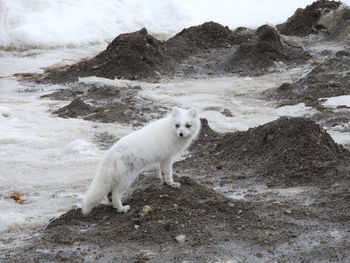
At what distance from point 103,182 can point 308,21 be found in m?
19.1

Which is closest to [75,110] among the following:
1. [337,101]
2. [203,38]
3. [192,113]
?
[337,101]

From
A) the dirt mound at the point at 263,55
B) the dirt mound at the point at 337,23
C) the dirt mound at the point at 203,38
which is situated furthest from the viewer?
the dirt mound at the point at 337,23

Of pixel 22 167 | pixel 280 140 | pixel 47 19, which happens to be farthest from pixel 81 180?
pixel 47 19

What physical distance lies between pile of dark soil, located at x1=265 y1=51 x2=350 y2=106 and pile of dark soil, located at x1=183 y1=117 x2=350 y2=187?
478 cm

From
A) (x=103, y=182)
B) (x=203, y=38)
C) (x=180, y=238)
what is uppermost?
(x=203, y=38)

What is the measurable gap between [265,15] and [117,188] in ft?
80.7

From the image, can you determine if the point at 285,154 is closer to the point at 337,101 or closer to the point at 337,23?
the point at 337,101

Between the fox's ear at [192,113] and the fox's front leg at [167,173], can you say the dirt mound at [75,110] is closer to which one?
the fox's ear at [192,113]

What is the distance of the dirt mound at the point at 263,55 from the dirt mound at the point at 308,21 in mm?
3540

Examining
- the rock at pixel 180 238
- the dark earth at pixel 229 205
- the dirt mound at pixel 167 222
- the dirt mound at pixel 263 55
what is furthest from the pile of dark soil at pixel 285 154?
the dirt mound at pixel 263 55

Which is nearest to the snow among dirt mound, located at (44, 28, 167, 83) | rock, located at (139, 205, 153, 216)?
dirt mound, located at (44, 28, 167, 83)

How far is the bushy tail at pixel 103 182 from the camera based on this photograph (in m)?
6.51

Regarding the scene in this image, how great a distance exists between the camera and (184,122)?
23.7ft

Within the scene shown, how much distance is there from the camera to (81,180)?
8.96 meters
